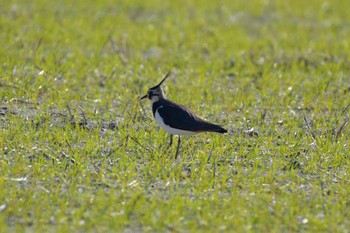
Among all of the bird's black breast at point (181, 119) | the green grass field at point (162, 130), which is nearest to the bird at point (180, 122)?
the bird's black breast at point (181, 119)

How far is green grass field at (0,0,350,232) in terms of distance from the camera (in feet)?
21.0

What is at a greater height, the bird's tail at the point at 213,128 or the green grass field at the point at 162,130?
the bird's tail at the point at 213,128

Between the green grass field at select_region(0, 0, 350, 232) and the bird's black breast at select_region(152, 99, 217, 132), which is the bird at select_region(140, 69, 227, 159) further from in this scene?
the green grass field at select_region(0, 0, 350, 232)

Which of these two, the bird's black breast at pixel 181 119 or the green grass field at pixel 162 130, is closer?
the green grass field at pixel 162 130

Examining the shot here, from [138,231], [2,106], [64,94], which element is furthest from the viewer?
[64,94]

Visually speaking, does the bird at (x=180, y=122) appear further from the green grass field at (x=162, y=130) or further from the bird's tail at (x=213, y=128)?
the green grass field at (x=162, y=130)

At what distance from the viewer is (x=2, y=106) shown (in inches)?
356

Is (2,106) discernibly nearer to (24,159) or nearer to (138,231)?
(24,159)

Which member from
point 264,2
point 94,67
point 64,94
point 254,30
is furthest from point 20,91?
point 264,2

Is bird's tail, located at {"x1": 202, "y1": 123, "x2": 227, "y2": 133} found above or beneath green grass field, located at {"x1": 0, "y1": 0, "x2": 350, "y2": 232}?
above

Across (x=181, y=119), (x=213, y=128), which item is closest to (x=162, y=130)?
(x=181, y=119)

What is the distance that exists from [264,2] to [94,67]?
20.8 feet

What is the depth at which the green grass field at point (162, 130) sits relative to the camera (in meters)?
6.39

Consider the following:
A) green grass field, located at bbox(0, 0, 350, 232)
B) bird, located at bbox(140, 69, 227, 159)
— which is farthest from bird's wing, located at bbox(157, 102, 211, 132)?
green grass field, located at bbox(0, 0, 350, 232)
